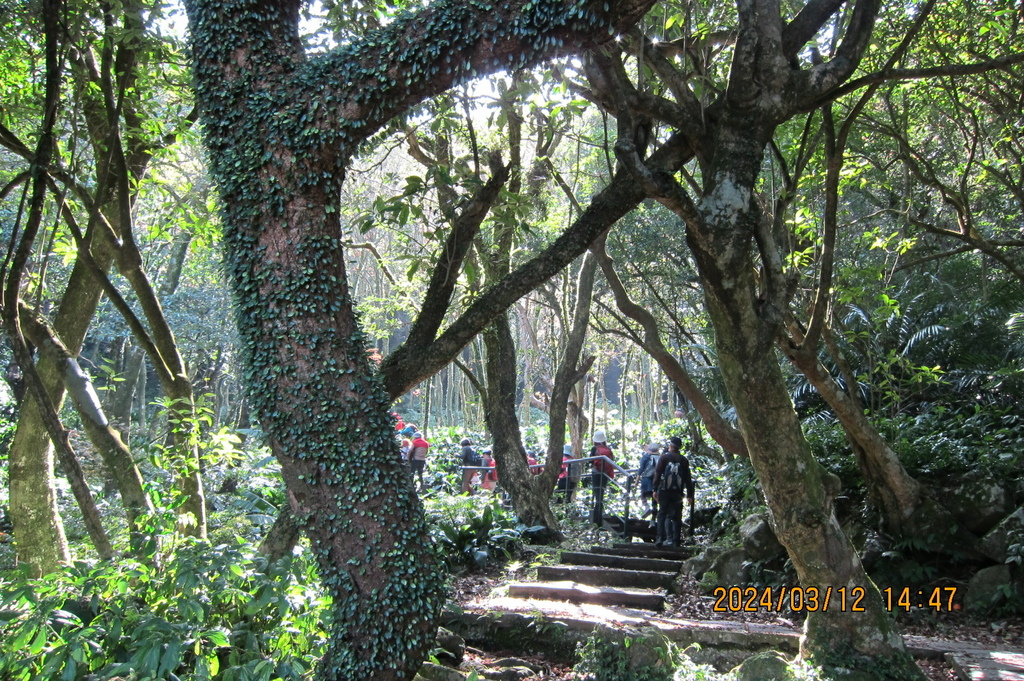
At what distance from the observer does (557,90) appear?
6934 millimetres

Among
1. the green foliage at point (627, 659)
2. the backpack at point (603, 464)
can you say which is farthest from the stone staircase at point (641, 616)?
the backpack at point (603, 464)

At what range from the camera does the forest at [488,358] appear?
11.2 feet

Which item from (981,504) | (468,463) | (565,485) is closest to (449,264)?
(981,504)

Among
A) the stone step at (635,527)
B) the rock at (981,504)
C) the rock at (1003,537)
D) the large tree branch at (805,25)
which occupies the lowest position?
the stone step at (635,527)

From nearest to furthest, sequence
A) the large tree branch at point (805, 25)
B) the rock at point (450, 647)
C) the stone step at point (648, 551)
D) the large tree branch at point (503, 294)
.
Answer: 1. the large tree branch at point (503, 294)
2. the large tree branch at point (805, 25)
3. the rock at point (450, 647)
4. the stone step at point (648, 551)

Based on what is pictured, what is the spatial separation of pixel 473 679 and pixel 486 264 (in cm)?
508

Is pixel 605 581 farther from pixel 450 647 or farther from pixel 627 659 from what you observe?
pixel 627 659

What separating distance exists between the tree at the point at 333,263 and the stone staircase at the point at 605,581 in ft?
13.9

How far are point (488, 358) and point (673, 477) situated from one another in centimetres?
297

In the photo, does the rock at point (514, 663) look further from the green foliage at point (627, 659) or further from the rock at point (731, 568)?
the rock at point (731, 568)

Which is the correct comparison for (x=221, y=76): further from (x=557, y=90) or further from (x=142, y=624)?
(x=557, y=90)

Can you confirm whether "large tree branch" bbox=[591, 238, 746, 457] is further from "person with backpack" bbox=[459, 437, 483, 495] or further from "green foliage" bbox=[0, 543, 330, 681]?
"person with backpack" bbox=[459, 437, 483, 495]

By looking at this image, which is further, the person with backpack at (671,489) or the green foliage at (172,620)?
the person with backpack at (671,489)

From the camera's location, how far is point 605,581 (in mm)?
7875
